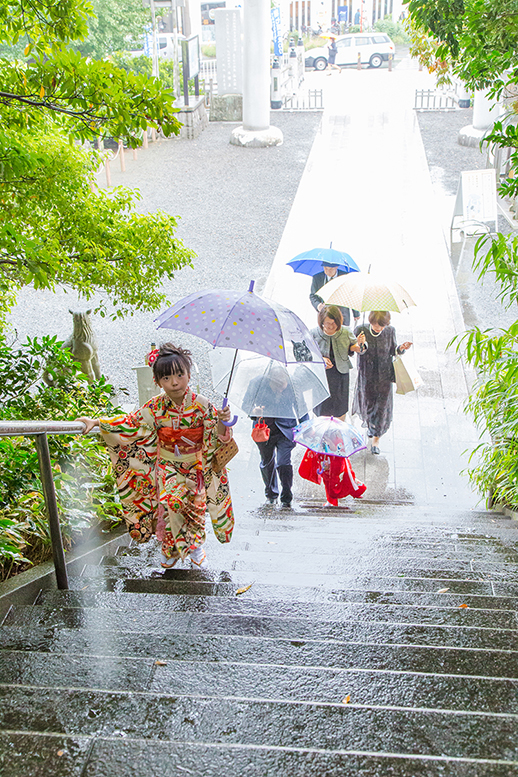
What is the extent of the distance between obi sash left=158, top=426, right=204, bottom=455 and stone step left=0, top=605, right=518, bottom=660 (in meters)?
0.92

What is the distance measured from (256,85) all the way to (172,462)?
16.1 metres

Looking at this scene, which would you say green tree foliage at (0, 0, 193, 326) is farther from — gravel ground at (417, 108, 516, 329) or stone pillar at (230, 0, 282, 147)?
stone pillar at (230, 0, 282, 147)

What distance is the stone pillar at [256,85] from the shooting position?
17.1 metres

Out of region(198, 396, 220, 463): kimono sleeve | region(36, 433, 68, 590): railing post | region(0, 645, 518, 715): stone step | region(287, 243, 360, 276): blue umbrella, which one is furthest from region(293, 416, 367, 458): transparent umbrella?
region(0, 645, 518, 715): stone step

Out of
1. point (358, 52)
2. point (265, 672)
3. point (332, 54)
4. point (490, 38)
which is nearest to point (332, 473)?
point (265, 672)

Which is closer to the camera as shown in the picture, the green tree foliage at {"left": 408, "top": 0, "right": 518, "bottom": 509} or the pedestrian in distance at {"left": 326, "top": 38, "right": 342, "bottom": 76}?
the green tree foliage at {"left": 408, "top": 0, "right": 518, "bottom": 509}

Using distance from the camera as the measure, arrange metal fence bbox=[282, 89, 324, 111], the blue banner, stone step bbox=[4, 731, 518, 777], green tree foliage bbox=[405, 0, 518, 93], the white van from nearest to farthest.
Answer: stone step bbox=[4, 731, 518, 777], green tree foliage bbox=[405, 0, 518, 93], the white van, metal fence bbox=[282, 89, 324, 111], the blue banner

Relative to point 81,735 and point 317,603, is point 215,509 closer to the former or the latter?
point 317,603

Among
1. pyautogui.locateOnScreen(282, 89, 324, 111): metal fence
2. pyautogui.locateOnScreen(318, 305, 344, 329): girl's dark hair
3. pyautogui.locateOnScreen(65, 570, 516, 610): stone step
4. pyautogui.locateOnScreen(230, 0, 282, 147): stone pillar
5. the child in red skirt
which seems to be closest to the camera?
pyautogui.locateOnScreen(65, 570, 516, 610): stone step

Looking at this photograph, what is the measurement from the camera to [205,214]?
44.0 feet

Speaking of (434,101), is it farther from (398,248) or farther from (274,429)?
(274,429)

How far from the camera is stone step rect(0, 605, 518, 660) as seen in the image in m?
2.58

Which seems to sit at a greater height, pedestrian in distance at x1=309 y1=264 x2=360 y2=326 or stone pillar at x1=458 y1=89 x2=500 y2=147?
stone pillar at x1=458 y1=89 x2=500 y2=147

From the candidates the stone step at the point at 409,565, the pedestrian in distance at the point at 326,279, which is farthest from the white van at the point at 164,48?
the stone step at the point at 409,565
